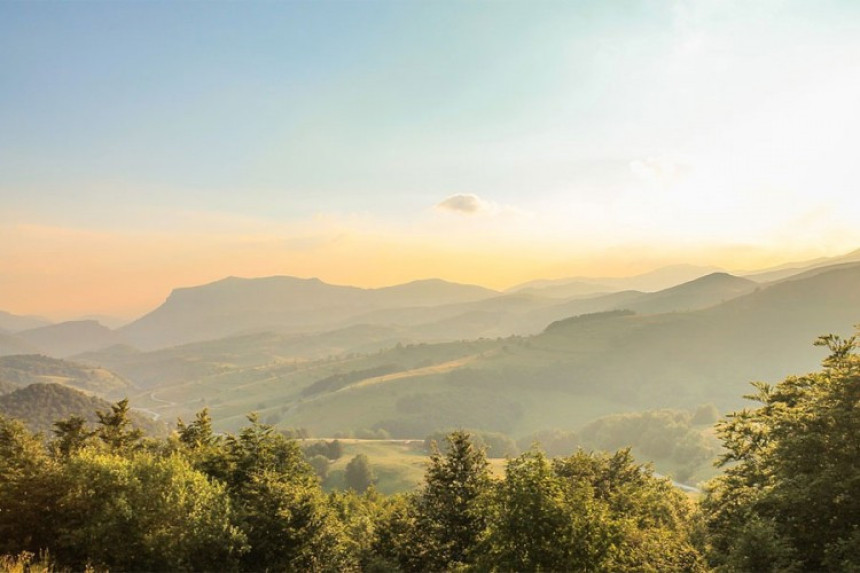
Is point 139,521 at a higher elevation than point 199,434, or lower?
higher

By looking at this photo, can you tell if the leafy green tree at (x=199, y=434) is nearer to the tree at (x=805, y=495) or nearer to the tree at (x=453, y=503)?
the tree at (x=453, y=503)

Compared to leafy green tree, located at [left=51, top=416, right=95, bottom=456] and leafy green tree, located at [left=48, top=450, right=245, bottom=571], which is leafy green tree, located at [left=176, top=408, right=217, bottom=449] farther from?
leafy green tree, located at [left=48, top=450, right=245, bottom=571]

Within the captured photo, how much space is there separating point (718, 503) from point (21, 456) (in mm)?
52231

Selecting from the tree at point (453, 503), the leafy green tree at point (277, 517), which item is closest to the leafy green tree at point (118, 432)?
the leafy green tree at point (277, 517)

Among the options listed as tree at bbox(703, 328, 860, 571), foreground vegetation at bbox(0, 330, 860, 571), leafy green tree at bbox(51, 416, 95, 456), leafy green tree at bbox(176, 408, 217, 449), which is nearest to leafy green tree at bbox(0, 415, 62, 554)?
foreground vegetation at bbox(0, 330, 860, 571)

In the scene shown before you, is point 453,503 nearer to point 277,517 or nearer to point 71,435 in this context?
point 277,517

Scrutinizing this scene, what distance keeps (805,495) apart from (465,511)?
22.8 meters

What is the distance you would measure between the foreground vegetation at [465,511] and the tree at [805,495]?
101 mm

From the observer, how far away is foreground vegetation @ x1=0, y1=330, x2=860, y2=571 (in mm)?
29312

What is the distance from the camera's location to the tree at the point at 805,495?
2856cm

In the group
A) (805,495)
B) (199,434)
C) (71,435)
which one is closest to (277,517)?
(199,434)

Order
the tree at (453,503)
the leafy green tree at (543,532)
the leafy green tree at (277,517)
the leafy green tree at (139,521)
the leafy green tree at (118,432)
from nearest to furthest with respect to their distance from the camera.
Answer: the leafy green tree at (543,532) → the leafy green tree at (139,521) → the leafy green tree at (277,517) → the tree at (453,503) → the leafy green tree at (118,432)

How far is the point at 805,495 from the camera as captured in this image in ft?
98.8

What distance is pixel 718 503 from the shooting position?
39281mm
